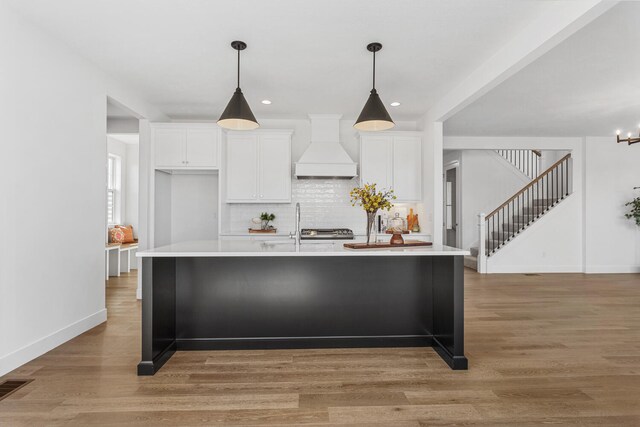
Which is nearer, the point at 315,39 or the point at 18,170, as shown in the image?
the point at 18,170

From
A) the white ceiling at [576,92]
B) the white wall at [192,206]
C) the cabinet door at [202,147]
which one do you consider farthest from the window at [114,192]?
the white ceiling at [576,92]

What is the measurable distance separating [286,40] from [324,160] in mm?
2379

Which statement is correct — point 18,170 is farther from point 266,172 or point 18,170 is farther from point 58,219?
point 266,172

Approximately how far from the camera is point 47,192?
125 inches

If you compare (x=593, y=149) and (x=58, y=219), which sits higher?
(x=593, y=149)

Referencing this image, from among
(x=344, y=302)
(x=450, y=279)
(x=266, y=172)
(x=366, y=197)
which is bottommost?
(x=344, y=302)

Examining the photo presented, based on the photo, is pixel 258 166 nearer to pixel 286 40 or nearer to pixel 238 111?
pixel 238 111

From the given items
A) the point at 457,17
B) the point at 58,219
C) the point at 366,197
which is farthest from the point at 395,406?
the point at 58,219

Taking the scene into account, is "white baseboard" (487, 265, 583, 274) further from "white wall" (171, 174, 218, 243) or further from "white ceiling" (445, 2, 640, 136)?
"white wall" (171, 174, 218, 243)

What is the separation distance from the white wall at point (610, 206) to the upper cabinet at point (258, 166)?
6.02 m

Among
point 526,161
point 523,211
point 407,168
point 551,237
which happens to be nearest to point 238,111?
point 407,168

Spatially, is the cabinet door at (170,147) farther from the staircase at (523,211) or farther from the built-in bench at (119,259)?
the staircase at (523,211)

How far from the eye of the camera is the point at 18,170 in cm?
287

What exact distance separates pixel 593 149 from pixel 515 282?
3.35 metres
